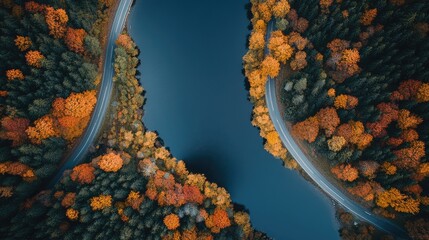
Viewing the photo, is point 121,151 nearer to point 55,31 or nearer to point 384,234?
point 55,31

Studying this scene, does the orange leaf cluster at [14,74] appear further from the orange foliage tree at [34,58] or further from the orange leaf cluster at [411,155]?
the orange leaf cluster at [411,155]

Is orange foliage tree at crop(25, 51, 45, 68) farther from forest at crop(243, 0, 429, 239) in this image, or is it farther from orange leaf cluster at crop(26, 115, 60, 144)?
forest at crop(243, 0, 429, 239)

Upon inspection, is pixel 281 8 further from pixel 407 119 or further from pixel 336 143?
pixel 407 119

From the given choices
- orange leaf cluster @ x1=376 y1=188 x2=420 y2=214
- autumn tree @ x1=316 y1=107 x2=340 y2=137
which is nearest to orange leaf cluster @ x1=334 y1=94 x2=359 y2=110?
autumn tree @ x1=316 y1=107 x2=340 y2=137

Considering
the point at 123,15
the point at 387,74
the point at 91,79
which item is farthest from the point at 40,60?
the point at 387,74

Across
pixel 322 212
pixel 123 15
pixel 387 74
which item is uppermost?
pixel 123 15

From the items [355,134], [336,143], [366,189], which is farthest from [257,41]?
[366,189]

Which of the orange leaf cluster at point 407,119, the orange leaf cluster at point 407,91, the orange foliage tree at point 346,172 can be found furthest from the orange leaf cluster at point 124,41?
the orange leaf cluster at point 407,119
